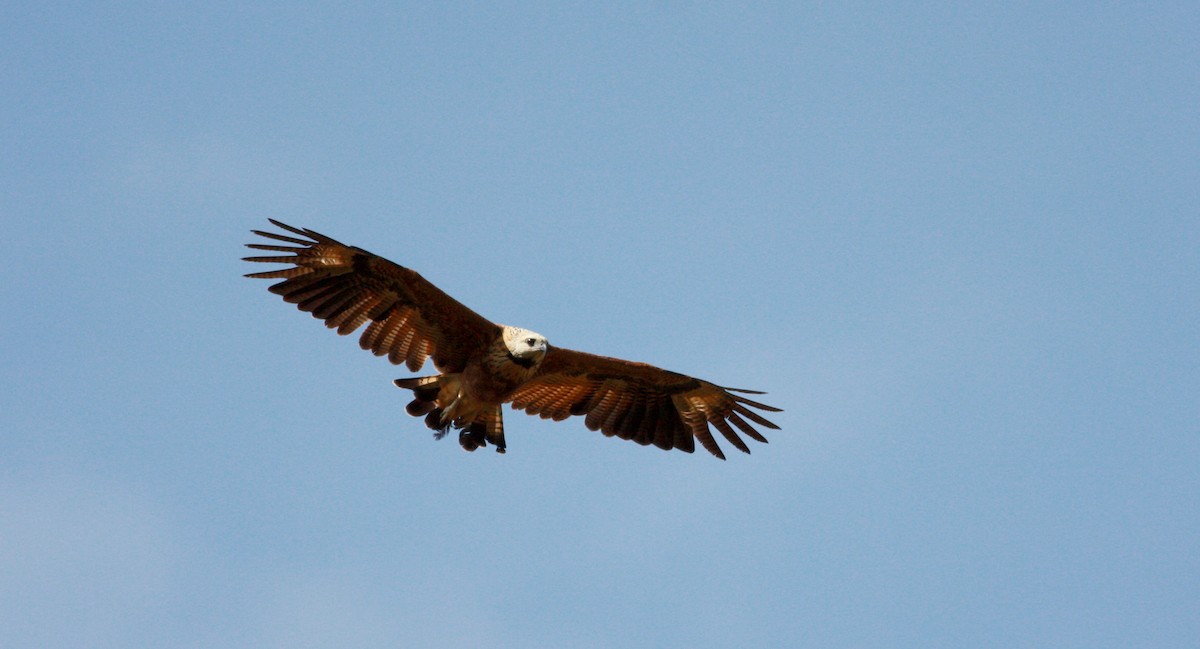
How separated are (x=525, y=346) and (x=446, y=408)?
1.27 meters

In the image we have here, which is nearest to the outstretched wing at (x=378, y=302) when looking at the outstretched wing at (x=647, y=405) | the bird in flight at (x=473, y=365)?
the bird in flight at (x=473, y=365)

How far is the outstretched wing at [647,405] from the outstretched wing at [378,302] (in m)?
1.25

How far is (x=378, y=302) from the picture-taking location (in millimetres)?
14859

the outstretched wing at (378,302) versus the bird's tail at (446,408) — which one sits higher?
the outstretched wing at (378,302)

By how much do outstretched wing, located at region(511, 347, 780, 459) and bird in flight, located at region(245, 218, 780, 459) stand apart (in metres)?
0.01

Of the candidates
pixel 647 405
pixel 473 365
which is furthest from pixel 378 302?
pixel 647 405

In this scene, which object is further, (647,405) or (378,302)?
(647,405)

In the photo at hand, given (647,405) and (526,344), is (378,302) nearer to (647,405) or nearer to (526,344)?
(526,344)

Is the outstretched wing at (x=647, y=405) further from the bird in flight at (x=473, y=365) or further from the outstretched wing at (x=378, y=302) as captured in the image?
the outstretched wing at (x=378, y=302)

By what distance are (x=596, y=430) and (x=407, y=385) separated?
2.25m

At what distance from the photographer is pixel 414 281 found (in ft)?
47.8

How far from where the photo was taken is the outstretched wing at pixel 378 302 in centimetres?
1458

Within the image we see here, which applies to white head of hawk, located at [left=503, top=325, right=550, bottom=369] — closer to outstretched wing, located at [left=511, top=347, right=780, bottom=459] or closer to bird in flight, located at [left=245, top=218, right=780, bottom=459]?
bird in flight, located at [left=245, top=218, right=780, bottom=459]

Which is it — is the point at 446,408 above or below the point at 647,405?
below
